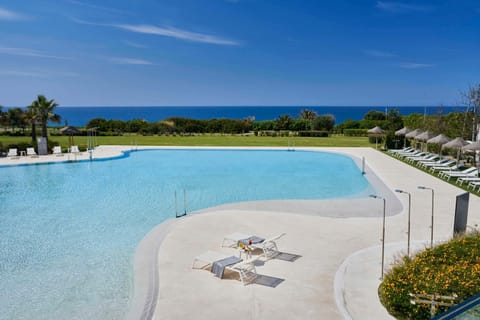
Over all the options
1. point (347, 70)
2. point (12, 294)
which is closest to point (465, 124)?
point (12, 294)

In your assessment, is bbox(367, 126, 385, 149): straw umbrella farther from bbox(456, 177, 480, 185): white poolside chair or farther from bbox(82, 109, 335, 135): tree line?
bbox(456, 177, 480, 185): white poolside chair

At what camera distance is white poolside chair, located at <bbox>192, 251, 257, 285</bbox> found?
263 inches

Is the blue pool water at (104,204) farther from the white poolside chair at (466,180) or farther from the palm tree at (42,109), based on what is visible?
the palm tree at (42,109)

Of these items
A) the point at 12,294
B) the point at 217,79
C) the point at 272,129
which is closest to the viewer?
the point at 12,294

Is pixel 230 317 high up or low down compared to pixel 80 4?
down

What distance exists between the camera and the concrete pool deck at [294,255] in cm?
561

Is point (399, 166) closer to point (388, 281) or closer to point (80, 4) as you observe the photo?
point (388, 281)

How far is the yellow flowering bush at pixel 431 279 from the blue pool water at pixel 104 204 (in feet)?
13.3

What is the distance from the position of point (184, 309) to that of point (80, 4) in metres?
34.1

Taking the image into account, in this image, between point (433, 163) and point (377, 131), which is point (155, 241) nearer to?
point (433, 163)

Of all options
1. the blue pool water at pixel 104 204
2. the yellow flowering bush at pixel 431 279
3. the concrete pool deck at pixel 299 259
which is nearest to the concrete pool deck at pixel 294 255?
the concrete pool deck at pixel 299 259

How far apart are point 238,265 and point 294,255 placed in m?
1.35

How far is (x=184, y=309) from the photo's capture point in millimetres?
5555

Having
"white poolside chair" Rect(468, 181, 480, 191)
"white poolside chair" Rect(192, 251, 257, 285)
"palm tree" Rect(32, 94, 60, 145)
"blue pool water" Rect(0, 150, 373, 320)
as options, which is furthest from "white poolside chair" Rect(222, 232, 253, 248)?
"palm tree" Rect(32, 94, 60, 145)
